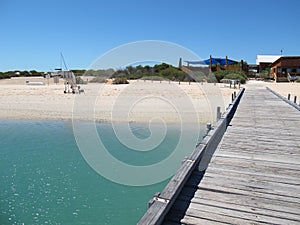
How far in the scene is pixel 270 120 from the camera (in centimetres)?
830

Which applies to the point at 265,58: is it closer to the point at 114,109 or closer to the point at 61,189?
the point at 114,109

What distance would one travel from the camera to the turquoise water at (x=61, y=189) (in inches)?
207

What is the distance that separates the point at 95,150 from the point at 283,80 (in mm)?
40448

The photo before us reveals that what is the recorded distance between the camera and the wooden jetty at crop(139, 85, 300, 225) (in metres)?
2.70

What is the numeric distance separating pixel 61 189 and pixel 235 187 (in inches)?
180

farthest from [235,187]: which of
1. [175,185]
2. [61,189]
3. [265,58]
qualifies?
[265,58]

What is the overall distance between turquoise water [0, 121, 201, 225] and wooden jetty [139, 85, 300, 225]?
2087mm

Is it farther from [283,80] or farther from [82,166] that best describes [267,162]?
[283,80]

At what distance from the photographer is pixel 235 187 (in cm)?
338

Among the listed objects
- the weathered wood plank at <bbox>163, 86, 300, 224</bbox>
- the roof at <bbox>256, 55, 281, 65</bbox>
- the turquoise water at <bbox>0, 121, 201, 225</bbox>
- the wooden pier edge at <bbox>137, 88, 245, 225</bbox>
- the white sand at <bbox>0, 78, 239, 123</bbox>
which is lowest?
the turquoise water at <bbox>0, 121, 201, 225</bbox>

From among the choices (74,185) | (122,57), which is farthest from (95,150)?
(122,57)

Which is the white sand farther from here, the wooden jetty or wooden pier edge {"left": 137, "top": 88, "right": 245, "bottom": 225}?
wooden pier edge {"left": 137, "top": 88, "right": 245, "bottom": 225}

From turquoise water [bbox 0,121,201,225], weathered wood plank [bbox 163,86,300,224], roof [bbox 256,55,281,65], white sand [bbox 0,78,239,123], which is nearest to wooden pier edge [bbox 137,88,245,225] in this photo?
weathered wood plank [bbox 163,86,300,224]

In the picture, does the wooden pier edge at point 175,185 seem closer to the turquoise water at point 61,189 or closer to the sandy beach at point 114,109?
the turquoise water at point 61,189
